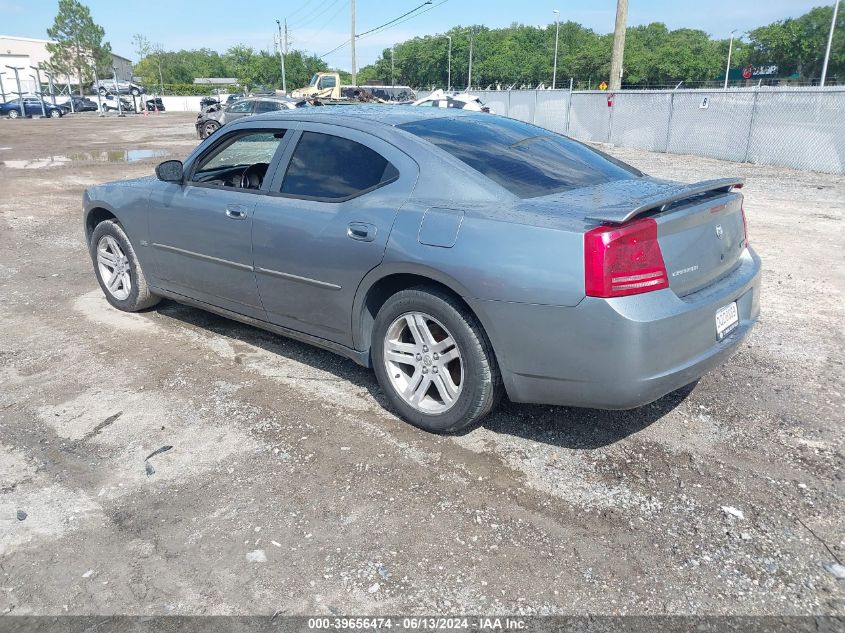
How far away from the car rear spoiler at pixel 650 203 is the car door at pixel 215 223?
2170 mm

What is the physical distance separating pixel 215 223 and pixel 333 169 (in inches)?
39.5

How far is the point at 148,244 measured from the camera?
16.4 feet

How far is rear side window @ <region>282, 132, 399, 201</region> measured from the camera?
3682 millimetres

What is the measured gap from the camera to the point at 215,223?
436 cm

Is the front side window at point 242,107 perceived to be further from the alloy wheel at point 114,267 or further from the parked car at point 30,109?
the parked car at point 30,109

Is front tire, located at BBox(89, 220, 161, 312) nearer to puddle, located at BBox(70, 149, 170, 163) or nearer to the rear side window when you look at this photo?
the rear side window

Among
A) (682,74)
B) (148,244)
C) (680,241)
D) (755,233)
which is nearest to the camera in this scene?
(680,241)

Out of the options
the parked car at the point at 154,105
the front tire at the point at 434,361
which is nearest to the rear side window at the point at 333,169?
the front tire at the point at 434,361

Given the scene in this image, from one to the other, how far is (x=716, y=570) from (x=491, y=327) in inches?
52.8

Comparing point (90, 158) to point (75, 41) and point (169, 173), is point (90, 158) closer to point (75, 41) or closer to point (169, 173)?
point (169, 173)

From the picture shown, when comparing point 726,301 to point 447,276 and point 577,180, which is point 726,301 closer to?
point 577,180

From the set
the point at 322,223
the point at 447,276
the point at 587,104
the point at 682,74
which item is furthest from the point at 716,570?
the point at 682,74

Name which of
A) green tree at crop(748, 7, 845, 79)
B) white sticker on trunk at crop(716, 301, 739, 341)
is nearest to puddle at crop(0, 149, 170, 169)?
white sticker on trunk at crop(716, 301, 739, 341)

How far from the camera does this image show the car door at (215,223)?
423cm
